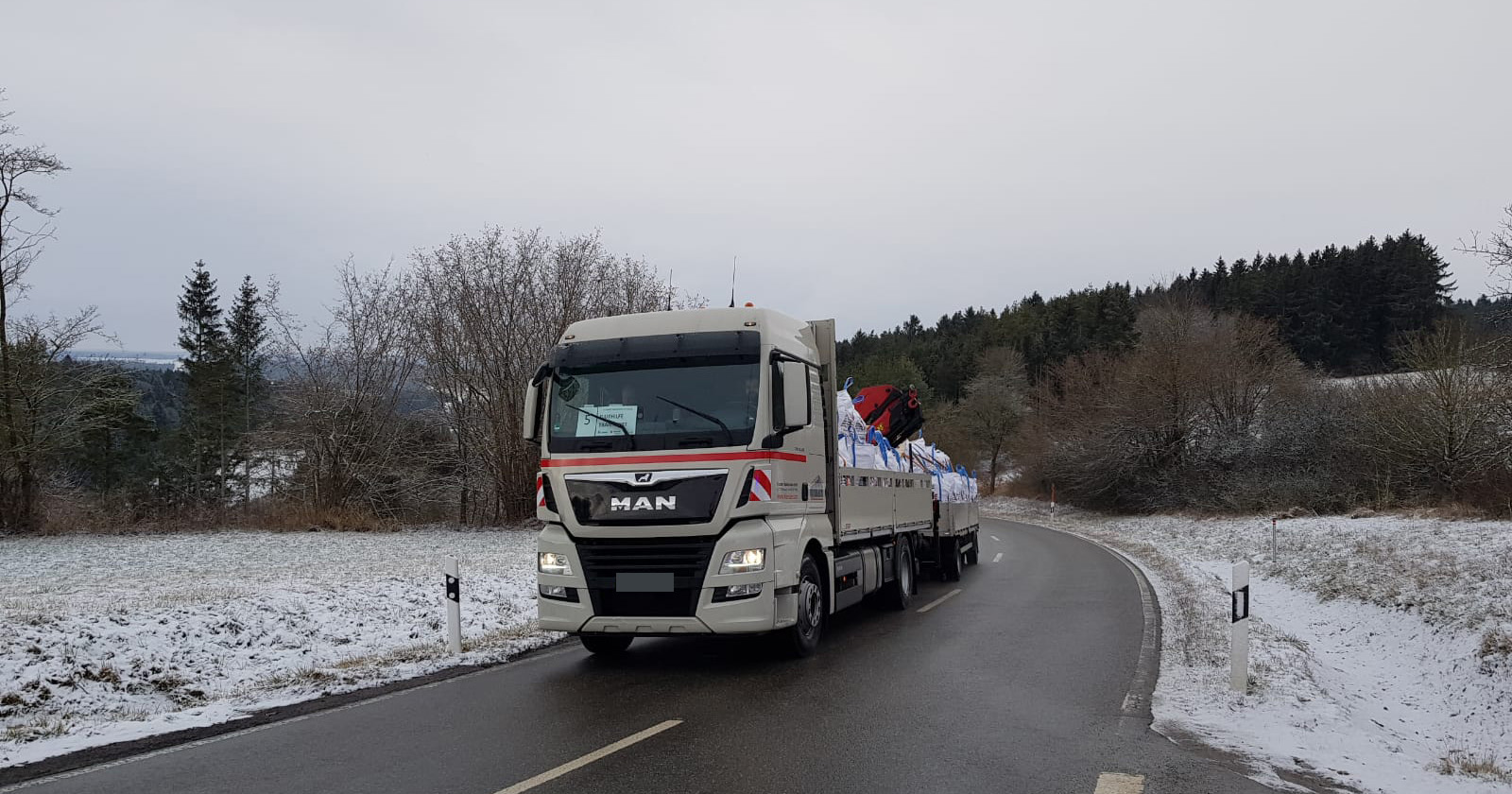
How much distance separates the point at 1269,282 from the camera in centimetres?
7019

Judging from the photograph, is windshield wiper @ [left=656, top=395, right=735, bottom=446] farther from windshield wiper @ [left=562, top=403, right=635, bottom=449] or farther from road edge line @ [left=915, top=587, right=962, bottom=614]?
road edge line @ [left=915, top=587, right=962, bottom=614]

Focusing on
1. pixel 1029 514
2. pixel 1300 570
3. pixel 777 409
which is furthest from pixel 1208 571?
pixel 1029 514

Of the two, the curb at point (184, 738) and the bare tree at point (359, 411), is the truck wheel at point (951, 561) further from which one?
the bare tree at point (359, 411)

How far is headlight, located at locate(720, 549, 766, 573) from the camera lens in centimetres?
784

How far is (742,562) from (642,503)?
3.29 feet

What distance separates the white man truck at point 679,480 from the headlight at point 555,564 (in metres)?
0.01

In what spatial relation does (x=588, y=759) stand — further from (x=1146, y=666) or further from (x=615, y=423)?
(x=1146, y=666)

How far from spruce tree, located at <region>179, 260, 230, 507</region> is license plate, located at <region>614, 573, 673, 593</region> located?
126 ft

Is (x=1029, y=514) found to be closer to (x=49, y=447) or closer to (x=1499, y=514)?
(x=1499, y=514)

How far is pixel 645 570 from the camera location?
797 centimetres

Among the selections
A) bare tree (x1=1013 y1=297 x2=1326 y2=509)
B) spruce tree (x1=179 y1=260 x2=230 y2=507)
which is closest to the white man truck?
bare tree (x1=1013 y1=297 x2=1326 y2=509)

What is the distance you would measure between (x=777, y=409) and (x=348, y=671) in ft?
14.8

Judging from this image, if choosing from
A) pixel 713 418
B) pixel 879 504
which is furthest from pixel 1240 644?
pixel 879 504

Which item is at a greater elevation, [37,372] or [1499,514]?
[37,372]
